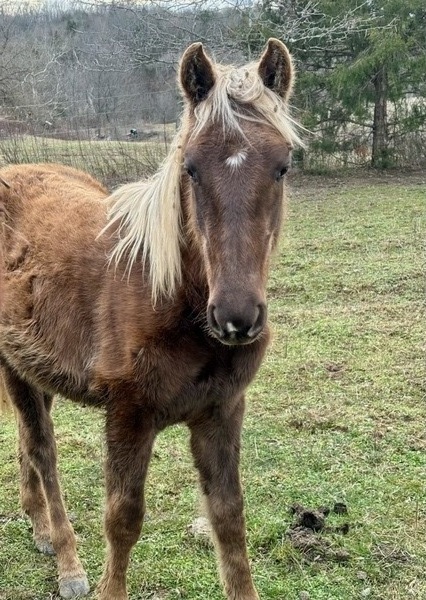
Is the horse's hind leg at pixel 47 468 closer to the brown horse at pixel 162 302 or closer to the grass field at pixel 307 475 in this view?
the brown horse at pixel 162 302

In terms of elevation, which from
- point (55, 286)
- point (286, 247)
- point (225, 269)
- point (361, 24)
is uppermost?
point (361, 24)

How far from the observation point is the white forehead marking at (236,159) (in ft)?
6.46

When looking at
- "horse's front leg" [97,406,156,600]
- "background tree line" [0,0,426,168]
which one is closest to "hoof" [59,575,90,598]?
"horse's front leg" [97,406,156,600]

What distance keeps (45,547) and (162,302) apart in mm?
1553

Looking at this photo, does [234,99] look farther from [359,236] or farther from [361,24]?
[361,24]

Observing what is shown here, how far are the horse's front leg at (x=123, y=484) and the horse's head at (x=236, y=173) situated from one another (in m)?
0.68

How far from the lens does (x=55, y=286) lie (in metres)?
2.66

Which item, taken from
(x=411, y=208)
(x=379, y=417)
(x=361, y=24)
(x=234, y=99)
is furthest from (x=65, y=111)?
(x=234, y=99)

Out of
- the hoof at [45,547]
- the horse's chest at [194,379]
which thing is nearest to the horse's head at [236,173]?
the horse's chest at [194,379]

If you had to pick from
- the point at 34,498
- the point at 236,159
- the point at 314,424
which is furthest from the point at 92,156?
the point at 236,159

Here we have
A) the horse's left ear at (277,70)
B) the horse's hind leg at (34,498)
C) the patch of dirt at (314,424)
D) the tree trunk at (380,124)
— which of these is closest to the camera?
the horse's left ear at (277,70)

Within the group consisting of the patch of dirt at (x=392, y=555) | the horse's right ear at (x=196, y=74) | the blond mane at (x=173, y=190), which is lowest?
the patch of dirt at (x=392, y=555)

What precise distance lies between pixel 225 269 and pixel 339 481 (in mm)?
1924

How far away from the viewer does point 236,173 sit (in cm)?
196
